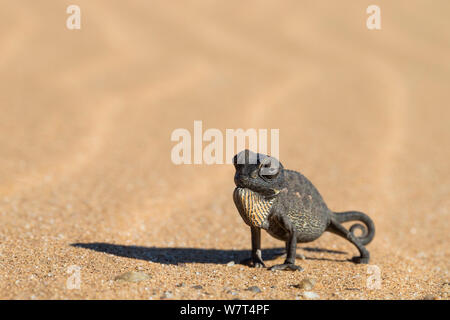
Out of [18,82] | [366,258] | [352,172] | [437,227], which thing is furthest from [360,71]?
[366,258]

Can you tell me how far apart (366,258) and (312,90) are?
6793 millimetres

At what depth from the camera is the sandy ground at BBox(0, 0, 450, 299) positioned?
3949mm

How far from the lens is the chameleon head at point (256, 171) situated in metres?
3.71

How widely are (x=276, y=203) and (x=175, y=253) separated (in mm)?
1239

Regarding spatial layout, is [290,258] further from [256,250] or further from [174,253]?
[174,253]

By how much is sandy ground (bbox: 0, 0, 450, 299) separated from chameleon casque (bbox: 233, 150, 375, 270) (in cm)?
29

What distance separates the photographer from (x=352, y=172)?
7574mm

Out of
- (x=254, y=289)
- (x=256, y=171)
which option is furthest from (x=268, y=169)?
(x=254, y=289)

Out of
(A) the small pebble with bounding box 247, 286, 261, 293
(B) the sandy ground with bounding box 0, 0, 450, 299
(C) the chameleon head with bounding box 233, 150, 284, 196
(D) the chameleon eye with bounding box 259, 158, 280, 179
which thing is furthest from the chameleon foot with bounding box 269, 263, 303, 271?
(D) the chameleon eye with bounding box 259, 158, 280, 179

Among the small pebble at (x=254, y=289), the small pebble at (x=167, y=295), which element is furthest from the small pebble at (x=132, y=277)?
the small pebble at (x=254, y=289)

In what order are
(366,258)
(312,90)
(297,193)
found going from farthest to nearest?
(312,90) → (366,258) → (297,193)

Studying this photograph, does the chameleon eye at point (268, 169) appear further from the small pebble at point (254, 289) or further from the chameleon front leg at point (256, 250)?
the small pebble at point (254, 289)

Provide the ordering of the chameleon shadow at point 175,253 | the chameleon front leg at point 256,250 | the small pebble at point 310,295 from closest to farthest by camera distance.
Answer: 1. the small pebble at point 310,295
2. the chameleon front leg at point 256,250
3. the chameleon shadow at point 175,253

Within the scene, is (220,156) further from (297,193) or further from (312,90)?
(297,193)
